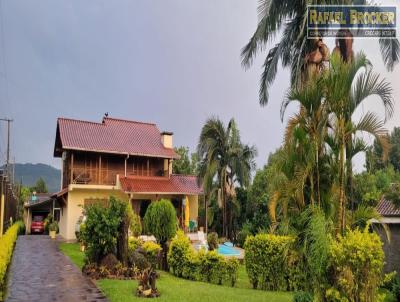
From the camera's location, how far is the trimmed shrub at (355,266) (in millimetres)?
5359

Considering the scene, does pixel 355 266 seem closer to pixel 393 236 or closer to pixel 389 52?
pixel 393 236

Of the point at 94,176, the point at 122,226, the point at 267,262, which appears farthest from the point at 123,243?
the point at 94,176

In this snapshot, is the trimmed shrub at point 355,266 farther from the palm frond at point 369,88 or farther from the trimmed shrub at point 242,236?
the trimmed shrub at point 242,236

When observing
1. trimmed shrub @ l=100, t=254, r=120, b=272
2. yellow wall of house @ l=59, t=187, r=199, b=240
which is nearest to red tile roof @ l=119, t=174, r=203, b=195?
yellow wall of house @ l=59, t=187, r=199, b=240

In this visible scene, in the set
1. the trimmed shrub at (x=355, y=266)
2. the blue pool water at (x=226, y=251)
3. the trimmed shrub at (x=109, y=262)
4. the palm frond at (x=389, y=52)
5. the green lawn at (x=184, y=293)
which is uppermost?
the palm frond at (x=389, y=52)

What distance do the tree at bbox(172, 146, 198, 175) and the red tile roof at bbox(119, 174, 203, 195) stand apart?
10.1 meters

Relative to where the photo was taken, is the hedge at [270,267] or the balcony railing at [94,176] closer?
the hedge at [270,267]

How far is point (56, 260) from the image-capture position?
531 inches

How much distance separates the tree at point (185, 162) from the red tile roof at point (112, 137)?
28.1ft

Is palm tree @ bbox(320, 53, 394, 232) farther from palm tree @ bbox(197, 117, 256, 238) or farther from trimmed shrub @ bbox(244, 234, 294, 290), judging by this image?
palm tree @ bbox(197, 117, 256, 238)

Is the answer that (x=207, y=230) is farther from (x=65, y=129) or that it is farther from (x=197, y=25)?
(x=197, y=25)

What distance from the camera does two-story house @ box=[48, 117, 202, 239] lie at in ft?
72.3

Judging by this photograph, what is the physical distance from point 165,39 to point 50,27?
16.8 feet

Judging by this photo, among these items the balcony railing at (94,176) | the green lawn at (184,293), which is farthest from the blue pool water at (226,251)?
the balcony railing at (94,176)
